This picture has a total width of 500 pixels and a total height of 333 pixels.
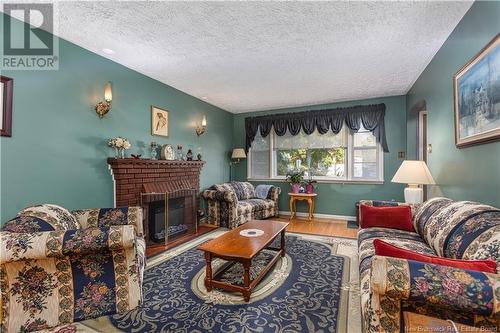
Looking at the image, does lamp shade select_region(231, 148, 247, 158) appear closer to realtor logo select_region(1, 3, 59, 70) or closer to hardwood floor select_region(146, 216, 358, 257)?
hardwood floor select_region(146, 216, 358, 257)

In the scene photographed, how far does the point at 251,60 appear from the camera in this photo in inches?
119

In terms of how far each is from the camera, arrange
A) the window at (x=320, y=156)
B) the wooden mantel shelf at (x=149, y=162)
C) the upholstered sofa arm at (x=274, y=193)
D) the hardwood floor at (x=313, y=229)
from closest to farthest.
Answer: the wooden mantel shelf at (x=149, y=162)
the hardwood floor at (x=313, y=229)
the window at (x=320, y=156)
the upholstered sofa arm at (x=274, y=193)

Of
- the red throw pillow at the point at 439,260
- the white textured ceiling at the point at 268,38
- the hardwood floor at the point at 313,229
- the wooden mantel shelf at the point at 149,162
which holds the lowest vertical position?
the hardwood floor at the point at 313,229

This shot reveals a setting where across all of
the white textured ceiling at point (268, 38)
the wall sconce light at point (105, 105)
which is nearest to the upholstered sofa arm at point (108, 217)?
the wall sconce light at point (105, 105)

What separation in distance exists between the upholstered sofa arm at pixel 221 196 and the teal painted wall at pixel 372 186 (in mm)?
1625

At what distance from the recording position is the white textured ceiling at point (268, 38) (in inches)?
80.4

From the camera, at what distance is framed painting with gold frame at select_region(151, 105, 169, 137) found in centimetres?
367

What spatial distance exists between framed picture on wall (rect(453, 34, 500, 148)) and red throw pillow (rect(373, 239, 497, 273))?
44.0 inches

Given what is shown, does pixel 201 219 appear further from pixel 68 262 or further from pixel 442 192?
pixel 442 192

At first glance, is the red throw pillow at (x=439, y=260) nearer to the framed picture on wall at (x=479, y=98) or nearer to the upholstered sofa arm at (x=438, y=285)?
the upholstered sofa arm at (x=438, y=285)

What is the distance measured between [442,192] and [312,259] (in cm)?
174

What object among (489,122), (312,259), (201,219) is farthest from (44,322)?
(489,122)

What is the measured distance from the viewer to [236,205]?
14.0 ft

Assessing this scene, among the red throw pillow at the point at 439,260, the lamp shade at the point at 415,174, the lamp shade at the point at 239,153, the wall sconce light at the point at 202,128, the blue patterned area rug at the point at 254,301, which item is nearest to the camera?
the red throw pillow at the point at 439,260
